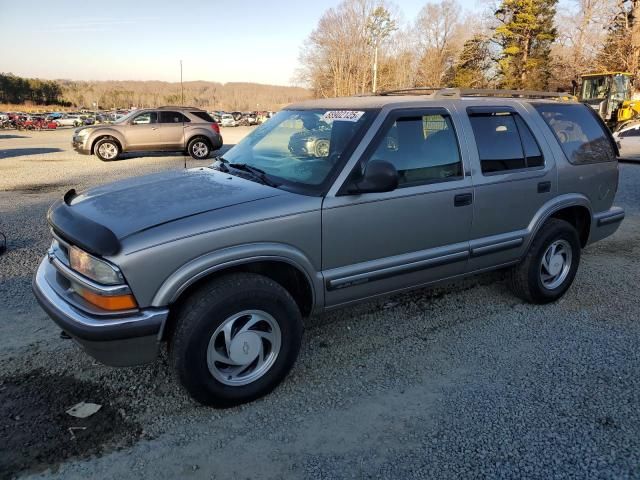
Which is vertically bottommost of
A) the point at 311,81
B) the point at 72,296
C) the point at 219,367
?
the point at 219,367

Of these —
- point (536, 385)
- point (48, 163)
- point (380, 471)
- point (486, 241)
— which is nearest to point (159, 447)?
point (380, 471)

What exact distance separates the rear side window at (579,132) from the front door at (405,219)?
1.30 metres

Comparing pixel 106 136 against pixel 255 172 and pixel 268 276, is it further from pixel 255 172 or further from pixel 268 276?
pixel 268 276

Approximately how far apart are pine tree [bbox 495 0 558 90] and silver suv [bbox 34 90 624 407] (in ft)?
161

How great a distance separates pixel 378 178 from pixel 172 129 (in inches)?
551

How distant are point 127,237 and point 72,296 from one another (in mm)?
569

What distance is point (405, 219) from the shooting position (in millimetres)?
3344

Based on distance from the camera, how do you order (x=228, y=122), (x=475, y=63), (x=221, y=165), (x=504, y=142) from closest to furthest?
(x=221, y=165) < (x=504, y=142) < (x=228, y=122) < (x=475, y=63)

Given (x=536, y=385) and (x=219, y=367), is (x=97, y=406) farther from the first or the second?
(x=536, y=385)

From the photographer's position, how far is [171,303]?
2604 mm

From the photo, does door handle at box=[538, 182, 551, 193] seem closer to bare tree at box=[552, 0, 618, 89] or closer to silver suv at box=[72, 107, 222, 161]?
silver suv at box=[72, 107, 222, 161]

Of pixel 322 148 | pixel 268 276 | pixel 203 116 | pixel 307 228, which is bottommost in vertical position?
pixel 268 276

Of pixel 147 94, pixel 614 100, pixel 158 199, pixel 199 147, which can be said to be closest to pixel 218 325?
pixel 158 199

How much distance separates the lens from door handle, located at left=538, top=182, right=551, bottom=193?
4.05 meters
